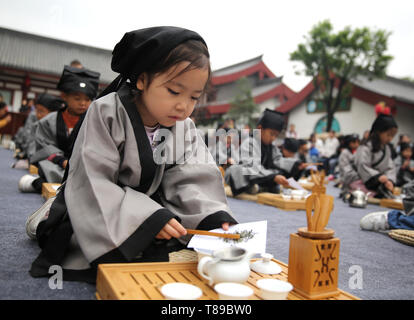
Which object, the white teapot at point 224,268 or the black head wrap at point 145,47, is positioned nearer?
the white teapot at point 224,268

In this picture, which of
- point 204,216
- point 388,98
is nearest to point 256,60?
point 388,98

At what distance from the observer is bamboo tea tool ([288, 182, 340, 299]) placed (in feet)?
4.52

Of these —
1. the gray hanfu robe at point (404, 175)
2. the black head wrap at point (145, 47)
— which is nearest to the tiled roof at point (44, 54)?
the gray hanfu robe at point (404, 175)

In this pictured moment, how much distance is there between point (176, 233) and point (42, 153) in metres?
3.14

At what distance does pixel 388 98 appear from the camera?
14.9 meters

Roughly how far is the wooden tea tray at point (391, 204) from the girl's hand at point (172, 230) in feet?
17.3

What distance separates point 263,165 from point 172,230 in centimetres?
475

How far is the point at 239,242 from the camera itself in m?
1.60

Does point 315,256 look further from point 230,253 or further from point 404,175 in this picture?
point 404,175

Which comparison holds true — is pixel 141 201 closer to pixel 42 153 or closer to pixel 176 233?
pixel 176 233

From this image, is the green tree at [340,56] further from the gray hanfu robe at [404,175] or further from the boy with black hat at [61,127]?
the boy with black hat at [61,127]

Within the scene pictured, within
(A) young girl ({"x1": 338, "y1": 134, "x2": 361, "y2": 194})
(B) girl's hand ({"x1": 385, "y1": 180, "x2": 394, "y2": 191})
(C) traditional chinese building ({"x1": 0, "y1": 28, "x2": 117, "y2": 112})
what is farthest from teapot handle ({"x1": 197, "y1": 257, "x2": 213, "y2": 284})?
(C) traditional chinese building ({"x1": 0, "y1": 28, "x2": 117, "y2": 112})

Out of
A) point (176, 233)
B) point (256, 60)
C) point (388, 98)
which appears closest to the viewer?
point (176, 233)

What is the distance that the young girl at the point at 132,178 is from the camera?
159cm
